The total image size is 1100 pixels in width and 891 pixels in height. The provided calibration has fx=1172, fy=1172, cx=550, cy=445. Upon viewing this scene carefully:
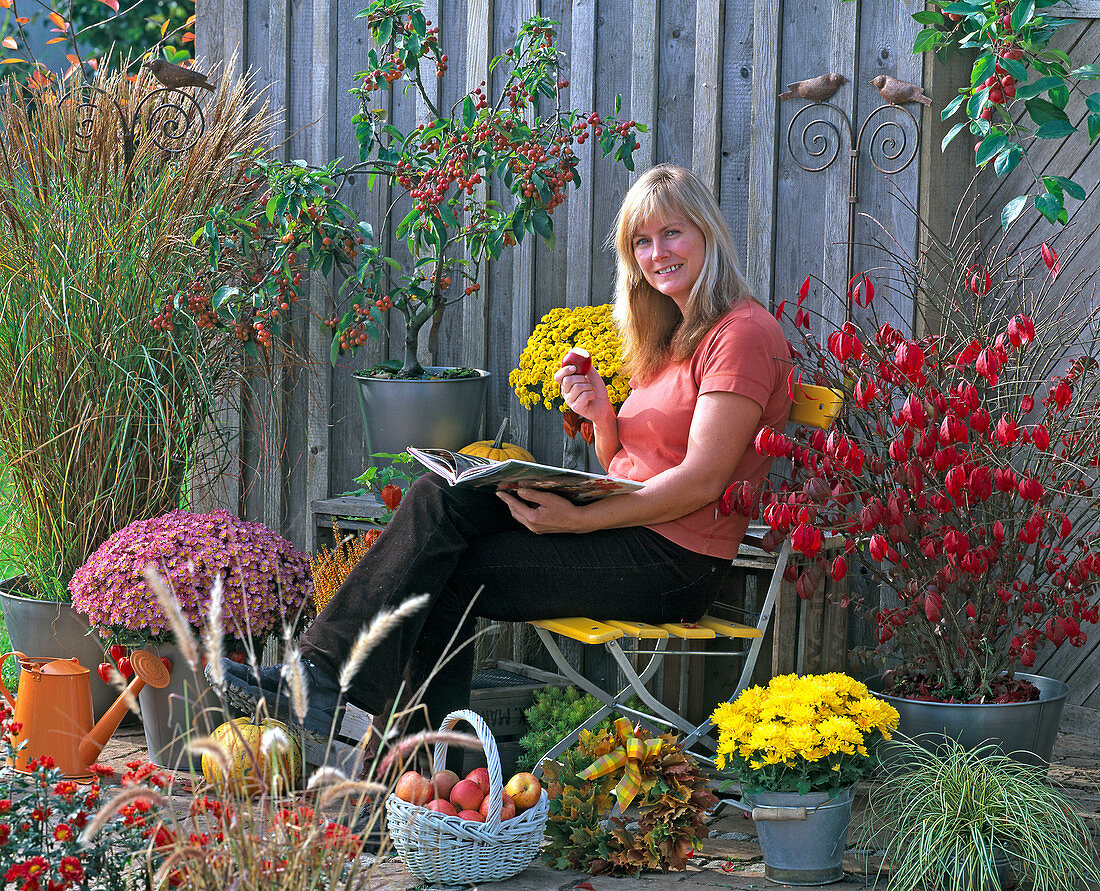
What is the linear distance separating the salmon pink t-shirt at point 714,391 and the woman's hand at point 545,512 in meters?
0.18

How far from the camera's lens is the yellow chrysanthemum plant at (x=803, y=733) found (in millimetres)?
2160

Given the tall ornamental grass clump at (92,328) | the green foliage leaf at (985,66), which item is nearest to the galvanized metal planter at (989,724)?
the green foliage leaf at (985,66)

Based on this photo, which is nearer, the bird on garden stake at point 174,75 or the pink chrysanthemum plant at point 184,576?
the pink chrysanthemum plant at point 184,576

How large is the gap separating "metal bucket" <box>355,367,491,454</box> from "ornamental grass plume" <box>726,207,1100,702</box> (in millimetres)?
1049

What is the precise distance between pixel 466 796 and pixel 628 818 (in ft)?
1.30

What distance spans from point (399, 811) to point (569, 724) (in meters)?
0.77

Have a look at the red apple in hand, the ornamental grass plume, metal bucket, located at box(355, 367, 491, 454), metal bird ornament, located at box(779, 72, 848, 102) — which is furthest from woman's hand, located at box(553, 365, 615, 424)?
metal bird ornament, located at box(779, 72, 848, 102)

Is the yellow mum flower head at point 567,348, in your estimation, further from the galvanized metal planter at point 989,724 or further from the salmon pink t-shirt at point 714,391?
the galvanized metal planter at point 989,724

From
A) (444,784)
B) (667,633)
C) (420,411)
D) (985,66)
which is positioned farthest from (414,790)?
(985,66)

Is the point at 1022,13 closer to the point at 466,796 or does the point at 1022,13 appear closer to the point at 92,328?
the point at 466,796

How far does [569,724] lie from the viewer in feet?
9.52

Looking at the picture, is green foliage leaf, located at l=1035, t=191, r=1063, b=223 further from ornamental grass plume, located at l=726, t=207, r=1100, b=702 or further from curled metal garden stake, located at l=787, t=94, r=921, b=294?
curled metal garden stake, located at l=787, t=94, r=921, b=294

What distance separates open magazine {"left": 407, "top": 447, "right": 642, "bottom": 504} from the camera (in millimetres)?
2252

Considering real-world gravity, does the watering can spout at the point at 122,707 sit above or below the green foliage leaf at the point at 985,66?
below
